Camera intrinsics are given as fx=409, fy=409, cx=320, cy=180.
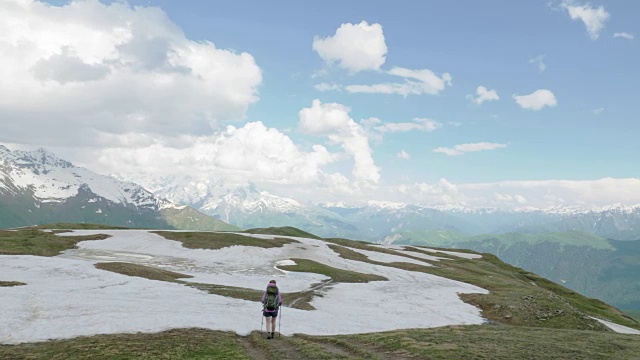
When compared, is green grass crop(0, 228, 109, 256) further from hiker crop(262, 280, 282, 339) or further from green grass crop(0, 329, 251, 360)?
hiker crop(262, 280, 282, 339)

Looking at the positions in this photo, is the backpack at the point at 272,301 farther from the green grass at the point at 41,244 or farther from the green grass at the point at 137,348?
the green grass at the point at 41,244

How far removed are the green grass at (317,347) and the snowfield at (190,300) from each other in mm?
2427

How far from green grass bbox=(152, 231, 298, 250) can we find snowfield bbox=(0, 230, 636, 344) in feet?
23.4

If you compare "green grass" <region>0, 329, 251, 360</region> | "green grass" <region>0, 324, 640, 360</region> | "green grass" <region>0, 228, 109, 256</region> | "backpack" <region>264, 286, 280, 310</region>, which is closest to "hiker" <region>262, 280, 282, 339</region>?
"backpack" <region>264, 286, 280, 310</region>

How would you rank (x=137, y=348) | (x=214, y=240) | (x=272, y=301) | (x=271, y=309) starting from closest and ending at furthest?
(x=137, y=348), (x=271, y=309), (x=272, y=301), (x=214, y=240)

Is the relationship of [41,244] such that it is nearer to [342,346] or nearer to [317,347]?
[317,347]

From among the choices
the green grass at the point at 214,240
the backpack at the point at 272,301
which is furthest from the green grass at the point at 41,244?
the backpack at the point at 272,301

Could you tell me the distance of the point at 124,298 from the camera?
1529 inches

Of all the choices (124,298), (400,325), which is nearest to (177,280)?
(124,298)

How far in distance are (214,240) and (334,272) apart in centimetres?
3526

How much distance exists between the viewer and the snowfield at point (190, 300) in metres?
30.6

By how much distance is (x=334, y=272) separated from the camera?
2992 inches

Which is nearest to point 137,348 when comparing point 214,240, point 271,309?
point 271,309

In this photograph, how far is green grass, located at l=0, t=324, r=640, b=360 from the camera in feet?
78.5
